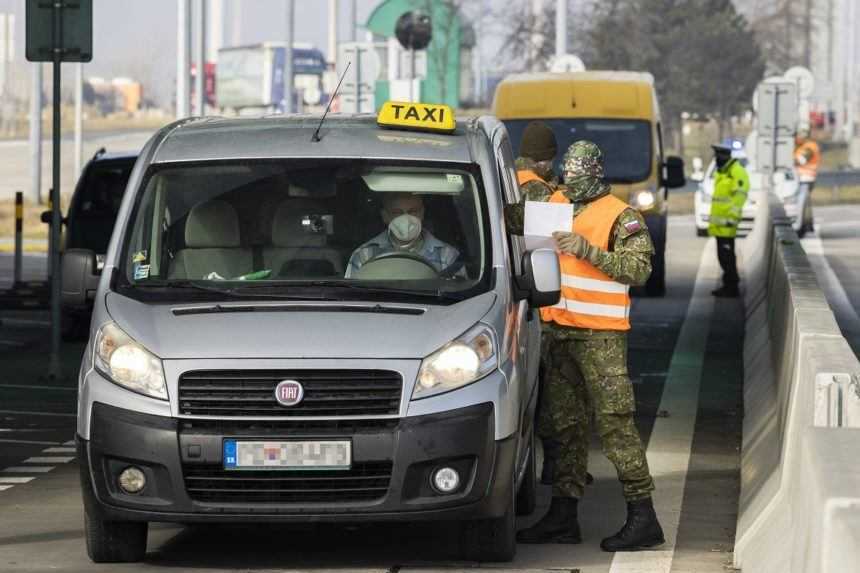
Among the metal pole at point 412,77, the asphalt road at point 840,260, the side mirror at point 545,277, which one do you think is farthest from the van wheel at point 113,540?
the metal pole at point 412,77

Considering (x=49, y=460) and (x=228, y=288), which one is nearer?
(x=228, y=288)

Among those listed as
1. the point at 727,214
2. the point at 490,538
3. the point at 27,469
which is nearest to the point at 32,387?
the point at 27,469

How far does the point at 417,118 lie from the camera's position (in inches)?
378

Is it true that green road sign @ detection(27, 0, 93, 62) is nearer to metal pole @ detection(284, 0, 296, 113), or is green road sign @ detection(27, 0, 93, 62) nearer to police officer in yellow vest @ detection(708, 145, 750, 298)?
police officer in yellow vest @ detection(708, 145, 750, 298)

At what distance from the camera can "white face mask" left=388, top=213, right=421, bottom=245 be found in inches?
358

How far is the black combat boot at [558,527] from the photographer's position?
9.26m

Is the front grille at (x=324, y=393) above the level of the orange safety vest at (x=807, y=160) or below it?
below

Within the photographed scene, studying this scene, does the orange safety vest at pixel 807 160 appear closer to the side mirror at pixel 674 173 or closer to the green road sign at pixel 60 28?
the side mirror at pixel 674 173

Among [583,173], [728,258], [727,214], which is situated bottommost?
[728,258]

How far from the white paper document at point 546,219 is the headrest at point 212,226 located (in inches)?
47.8

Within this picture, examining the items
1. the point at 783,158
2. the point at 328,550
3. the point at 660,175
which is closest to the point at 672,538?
the point at 328,550

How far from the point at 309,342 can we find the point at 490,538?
1.08 meters

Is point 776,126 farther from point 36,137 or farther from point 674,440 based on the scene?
point 674,440

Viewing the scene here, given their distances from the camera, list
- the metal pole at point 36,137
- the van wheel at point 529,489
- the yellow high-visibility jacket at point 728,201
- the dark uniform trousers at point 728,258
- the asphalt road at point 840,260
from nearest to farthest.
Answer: the van wheel at point 529,489 < the asphalt road at point 840,260 < the dark uniform trousers at point 728,258 < the yellow high-visibility jacket at point 728,201 < the metal pole at point 36,137
